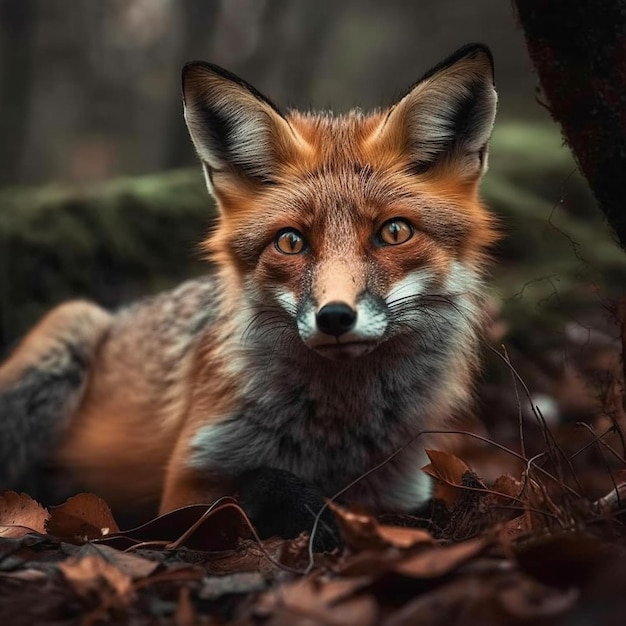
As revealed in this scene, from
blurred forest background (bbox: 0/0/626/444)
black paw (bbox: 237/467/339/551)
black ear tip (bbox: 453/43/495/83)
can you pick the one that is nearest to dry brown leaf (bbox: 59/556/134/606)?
black paw (bbox: 237/467/339/551)

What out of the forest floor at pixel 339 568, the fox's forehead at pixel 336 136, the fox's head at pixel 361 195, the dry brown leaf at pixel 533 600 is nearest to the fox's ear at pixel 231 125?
the fox's head at pixel 361 195

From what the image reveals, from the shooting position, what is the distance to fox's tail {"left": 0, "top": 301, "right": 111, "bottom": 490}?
4.84 m

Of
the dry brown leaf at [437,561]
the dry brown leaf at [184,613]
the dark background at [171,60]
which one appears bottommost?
the dry brown leaf at [184,613]

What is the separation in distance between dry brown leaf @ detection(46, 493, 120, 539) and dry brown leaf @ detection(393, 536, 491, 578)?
1453mm

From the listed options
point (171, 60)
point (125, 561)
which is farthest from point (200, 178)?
point (171, 60)

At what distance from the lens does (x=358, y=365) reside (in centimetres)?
348

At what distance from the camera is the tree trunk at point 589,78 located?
2.71 metres

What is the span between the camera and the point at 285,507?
3.10 metres

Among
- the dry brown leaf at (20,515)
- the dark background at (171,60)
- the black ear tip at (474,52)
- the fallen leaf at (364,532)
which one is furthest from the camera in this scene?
the dark background at (171,60)

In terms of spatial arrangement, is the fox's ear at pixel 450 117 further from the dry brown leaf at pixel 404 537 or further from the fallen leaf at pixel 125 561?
the fallen leaf at pixel 125 561

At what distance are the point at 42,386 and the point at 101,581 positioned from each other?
3221mm

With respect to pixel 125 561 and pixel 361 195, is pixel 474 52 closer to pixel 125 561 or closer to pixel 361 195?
pixel 361 195

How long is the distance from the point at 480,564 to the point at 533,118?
1277cm

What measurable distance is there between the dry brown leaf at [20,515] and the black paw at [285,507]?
811 mm
